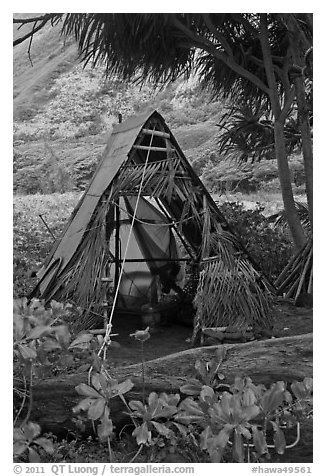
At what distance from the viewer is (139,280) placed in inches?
211

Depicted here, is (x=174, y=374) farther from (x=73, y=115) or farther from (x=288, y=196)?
(x=288, y=196)

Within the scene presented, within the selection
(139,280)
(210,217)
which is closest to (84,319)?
(210,217)

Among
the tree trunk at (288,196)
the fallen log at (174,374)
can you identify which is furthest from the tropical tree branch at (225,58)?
the fallen log at (174,374)

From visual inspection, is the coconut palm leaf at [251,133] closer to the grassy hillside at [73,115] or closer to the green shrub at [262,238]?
the grassy hillside at [73,115]

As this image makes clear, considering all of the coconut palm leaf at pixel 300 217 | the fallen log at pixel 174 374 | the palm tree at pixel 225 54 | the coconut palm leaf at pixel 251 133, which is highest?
the palm tree at pixel 225 54

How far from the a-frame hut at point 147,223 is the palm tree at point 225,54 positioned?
1.81 feet

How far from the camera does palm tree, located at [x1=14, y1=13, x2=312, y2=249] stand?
383 cm

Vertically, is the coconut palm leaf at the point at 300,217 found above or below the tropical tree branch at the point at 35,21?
below

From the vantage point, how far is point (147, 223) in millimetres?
4207

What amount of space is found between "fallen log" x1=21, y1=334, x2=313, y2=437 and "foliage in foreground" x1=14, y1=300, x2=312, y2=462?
8 centimetres

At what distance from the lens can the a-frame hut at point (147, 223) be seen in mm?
3848

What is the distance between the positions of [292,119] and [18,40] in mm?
3041

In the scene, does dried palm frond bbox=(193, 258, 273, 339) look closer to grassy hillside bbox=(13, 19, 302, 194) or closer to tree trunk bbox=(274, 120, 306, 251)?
tree trunk bbox=(274, 120, 306, 251)
